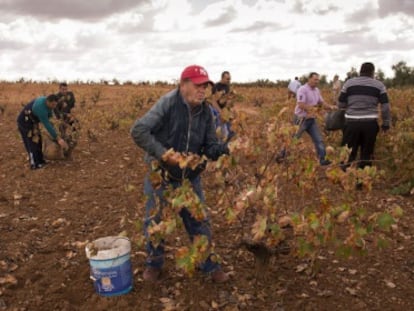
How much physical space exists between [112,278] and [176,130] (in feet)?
4.44

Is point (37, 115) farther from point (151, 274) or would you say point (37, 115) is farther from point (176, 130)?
point (176, 130)

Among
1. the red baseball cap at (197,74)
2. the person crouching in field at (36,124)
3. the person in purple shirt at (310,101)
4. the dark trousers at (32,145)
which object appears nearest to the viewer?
the red baseball cap at (197,74)

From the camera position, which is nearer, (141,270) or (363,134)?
(141,270)

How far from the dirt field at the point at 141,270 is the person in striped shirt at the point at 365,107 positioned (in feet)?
2.84

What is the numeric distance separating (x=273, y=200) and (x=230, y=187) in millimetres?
685

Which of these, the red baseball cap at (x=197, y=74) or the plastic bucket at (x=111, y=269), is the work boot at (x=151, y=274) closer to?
the plastic bucket at (x=111, y=269)

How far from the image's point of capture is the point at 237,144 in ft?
10.1

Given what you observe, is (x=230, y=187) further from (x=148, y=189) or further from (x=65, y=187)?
(x=65, y=187)

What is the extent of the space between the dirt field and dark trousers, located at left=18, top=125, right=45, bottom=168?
1.29 meters

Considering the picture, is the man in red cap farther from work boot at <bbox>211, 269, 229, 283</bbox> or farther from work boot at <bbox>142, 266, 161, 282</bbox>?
work boot at <bbox>142, 266, 161, 282</bbox>

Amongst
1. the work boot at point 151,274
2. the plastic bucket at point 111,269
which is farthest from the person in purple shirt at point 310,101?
the plastic bucket at point 111,269

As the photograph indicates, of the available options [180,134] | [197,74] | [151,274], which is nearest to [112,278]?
[151,274]

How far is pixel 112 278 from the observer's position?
391 centimetres

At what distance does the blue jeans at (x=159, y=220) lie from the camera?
382 cm
